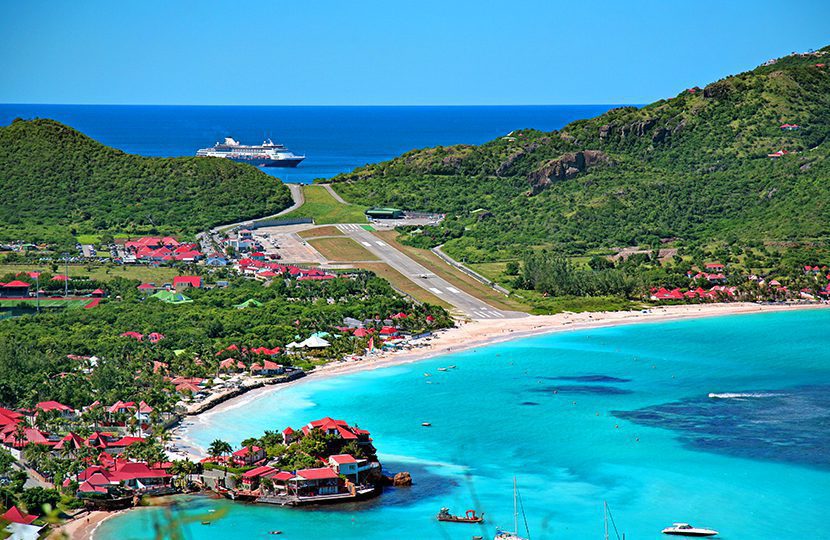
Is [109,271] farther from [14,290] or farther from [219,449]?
[219,449]

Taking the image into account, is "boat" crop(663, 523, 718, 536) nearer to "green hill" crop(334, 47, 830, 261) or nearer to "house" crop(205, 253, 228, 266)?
"house" crop(205, 253, 228, 266)

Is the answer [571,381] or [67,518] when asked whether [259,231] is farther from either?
[67,518]

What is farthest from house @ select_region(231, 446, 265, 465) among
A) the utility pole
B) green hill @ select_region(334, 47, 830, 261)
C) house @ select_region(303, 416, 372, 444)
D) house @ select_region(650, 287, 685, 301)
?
green hill @ select_region(334, 47, 830, 261)

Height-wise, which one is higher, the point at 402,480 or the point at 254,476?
the point at 254,476

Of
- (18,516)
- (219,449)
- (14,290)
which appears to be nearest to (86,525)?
(18,516)

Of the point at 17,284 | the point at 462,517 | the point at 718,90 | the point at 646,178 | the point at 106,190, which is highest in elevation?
the point at 718,90

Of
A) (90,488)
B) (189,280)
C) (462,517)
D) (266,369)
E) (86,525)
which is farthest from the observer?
(189,280)
